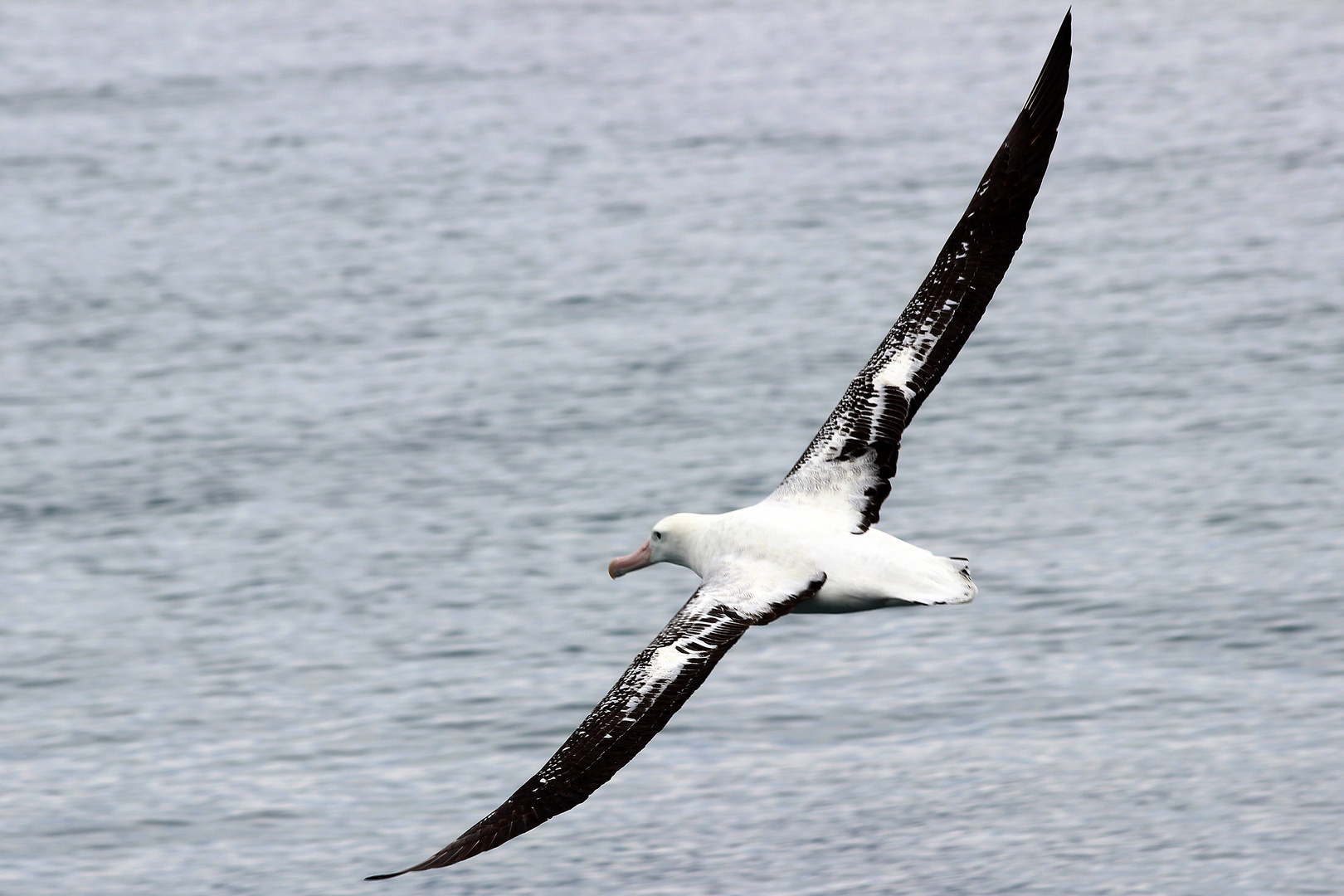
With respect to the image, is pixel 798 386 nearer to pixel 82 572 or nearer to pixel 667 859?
pixel 82 572

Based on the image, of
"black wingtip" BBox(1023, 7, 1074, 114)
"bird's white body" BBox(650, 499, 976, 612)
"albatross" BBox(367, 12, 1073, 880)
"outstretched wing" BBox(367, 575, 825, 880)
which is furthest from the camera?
"black wingtip" BBox(1023, 7, 1074, 114)

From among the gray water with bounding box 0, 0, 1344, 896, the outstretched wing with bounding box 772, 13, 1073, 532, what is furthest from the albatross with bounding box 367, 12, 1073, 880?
the gray water with bounding box 0, 0, 1344, 896

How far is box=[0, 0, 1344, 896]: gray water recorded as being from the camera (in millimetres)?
15156

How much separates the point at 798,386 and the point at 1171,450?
458 cm

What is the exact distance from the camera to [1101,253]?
95.8 feet

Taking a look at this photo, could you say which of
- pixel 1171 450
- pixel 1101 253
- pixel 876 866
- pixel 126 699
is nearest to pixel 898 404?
pixel 876 866

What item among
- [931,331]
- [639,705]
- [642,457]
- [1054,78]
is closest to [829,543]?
[639,705]

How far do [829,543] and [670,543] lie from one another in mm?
1222

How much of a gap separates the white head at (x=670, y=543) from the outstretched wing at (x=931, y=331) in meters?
0.61

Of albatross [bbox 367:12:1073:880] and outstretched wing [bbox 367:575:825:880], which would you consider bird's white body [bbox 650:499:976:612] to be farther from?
outstretched wing [bbox 367:575:825:880]

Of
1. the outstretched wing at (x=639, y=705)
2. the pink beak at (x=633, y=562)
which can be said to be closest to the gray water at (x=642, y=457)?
the pink beak at (x=633, y=562)

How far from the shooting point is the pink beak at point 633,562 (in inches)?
499

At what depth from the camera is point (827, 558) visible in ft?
37.5

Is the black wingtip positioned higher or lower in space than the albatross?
higher
